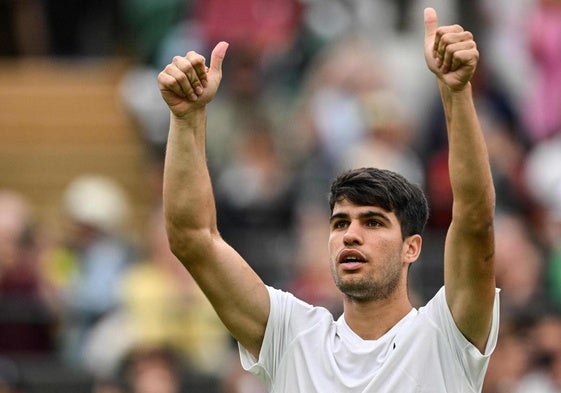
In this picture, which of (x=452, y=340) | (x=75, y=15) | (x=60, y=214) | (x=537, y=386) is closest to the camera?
(x=452, y=340)

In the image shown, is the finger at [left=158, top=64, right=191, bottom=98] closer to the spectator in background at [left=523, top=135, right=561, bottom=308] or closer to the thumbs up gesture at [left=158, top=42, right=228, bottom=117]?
the thumbs up gesture at [left=158, top=42, right=228, bottom=117]

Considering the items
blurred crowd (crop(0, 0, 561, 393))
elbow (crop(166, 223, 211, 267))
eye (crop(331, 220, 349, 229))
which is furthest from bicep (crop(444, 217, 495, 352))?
blurred crowd (crop(0, 0, 561, 393))

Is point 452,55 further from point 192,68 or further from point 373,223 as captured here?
point 192,68

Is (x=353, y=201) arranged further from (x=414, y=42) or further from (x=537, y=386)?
(x=414, y=42)

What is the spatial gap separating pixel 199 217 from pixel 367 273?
67 centimetres

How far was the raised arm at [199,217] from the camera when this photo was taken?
6.55 m

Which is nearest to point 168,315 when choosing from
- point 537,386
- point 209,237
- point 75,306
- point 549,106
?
point 75,306

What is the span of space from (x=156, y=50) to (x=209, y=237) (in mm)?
7465

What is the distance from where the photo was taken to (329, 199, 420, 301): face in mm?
6438

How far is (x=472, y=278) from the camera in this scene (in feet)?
20.5

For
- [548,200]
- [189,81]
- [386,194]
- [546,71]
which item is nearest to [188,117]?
[189,81]

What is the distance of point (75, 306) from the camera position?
38.3 ft

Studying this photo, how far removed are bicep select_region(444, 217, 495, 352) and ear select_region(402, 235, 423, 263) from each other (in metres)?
0.30

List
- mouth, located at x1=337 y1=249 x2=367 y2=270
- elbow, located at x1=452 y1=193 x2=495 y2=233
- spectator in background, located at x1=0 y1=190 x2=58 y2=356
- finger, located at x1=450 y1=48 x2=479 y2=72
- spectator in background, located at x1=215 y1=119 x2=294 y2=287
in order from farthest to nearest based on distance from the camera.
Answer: spectator in background, located at x1=215 y1=119 x2=294 y2=287, spectator in background, located at x1=0 y1=190 x2=58 y2=356, mouth, located at x1=337 y1=249 x2=367 y2=270, elbow, located at x1=452 y1=193 x2=495 y2=233, finger, located at x1=450 y1=48 x2=479 y2=72
